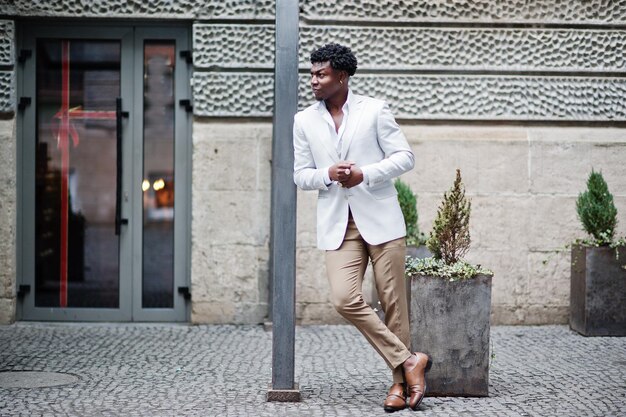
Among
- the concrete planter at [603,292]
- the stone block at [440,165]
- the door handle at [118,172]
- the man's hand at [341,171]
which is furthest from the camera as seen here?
the door handle at [118,172]

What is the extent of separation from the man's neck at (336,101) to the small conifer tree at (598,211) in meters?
3.40

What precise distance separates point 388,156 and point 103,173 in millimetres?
4310

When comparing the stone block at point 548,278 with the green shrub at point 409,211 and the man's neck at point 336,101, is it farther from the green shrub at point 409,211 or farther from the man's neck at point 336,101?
the man's neck at point 336,101

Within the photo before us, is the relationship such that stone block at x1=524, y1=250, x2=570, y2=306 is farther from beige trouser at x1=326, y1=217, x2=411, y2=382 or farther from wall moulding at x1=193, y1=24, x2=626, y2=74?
beige trouser at x1=326, y1=217, x2=411, y2=382

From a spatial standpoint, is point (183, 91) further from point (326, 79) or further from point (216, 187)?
point (326, 79)

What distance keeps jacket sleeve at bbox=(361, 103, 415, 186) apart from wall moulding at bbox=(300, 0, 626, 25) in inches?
134

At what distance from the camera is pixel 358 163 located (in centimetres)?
582

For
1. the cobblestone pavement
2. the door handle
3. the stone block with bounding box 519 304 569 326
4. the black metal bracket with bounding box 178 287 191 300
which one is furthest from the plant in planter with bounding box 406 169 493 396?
the door handle

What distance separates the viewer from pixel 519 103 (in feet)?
29.9

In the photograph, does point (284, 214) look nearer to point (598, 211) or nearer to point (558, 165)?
point (598, 211)

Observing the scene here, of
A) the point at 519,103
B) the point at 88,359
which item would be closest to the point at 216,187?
the point at 88,359

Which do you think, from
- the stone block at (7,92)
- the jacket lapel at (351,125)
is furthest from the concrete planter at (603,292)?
Answer: the stone block at (7,92)

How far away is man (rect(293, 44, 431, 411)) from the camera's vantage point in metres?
5.69

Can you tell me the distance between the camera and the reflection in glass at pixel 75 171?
365 inches
